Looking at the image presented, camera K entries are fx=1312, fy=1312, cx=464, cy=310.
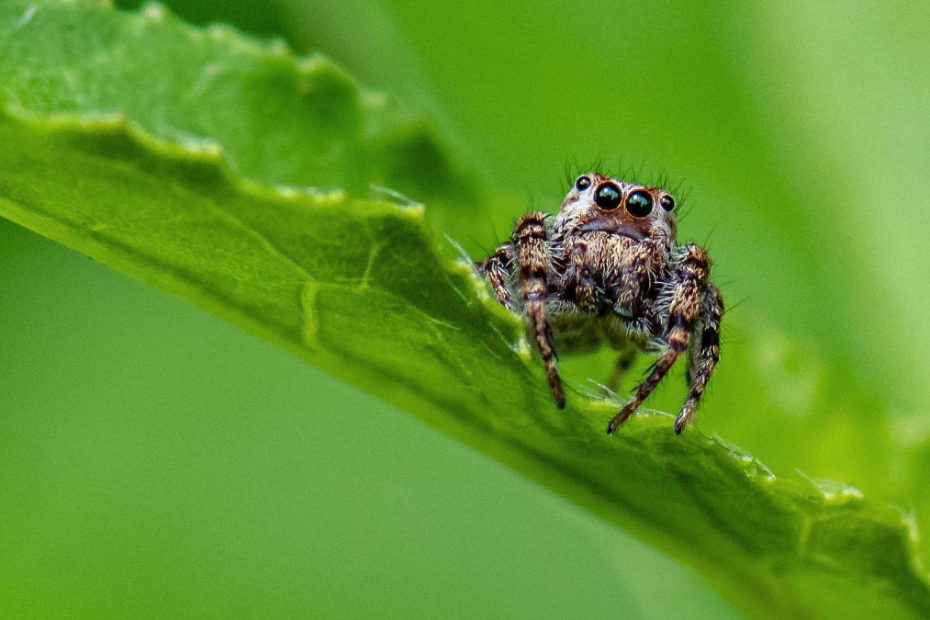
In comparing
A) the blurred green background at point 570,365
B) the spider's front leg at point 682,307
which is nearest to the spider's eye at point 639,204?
the spider's front leg at point 682,307

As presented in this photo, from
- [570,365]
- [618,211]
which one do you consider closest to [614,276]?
[618,211]

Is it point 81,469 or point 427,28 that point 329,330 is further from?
point 81,469

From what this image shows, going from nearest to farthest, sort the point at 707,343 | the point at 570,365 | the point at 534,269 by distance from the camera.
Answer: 1. the point at 534,269
2. the point at 707,343
3. the point at 570,365

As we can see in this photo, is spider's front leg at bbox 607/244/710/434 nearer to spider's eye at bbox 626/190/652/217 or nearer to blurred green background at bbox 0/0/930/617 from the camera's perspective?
spider's eye at bbox 626/190/652/217

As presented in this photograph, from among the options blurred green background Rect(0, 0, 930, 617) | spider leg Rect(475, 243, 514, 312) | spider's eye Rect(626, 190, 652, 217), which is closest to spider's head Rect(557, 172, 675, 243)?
spider's eye Rect(626, 190, 652, 217)

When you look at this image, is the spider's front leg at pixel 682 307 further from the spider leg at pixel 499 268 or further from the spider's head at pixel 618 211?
the spider leg at pixel 499 268

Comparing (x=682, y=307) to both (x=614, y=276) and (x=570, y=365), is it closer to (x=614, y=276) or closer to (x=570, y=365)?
(x=614, y=276)

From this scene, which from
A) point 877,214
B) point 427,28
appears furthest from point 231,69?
point 877,214

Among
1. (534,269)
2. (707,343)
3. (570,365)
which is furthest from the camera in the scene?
A: (570,365)
